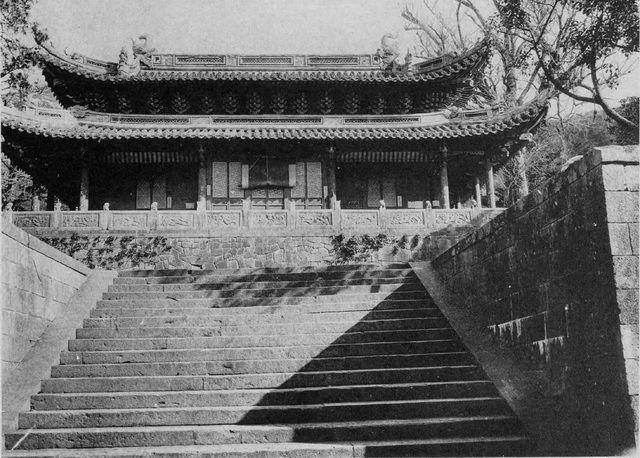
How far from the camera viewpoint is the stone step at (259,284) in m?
10.3

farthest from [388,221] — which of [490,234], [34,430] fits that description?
[34,430]

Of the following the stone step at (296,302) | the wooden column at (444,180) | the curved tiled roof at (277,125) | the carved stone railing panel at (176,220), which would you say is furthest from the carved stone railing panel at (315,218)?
the stone step at (296,302)

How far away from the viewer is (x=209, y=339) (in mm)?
8023

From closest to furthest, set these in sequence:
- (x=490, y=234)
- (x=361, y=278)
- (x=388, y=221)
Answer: (x=490, y=234)
(x=361, y=278)
(x=388, y=221)

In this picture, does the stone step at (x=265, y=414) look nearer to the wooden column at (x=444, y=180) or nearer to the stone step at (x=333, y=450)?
the stone step at (x=333, y=450)

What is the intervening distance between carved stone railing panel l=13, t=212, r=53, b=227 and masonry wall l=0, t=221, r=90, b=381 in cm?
662

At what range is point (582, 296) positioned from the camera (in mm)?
4930

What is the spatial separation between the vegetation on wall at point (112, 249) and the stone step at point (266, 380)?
7.53 metres

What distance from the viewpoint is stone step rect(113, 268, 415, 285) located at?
10.8 meters

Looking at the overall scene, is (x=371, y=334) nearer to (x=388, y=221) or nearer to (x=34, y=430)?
(x=34, y=430)

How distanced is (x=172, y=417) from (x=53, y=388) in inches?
67.8

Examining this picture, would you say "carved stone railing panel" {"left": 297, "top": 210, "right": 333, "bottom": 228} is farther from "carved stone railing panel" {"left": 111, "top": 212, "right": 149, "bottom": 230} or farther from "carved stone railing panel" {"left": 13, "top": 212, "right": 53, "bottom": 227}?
"carved stone railing panel" {"left": 13, "top": 212, "right": 53, "bottom": 227}

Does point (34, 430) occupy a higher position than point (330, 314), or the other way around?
point (330, 314)

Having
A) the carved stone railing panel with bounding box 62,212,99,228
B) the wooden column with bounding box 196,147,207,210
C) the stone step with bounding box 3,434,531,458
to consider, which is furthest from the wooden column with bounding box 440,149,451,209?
the stone step with bounding box 3,434,531,458
